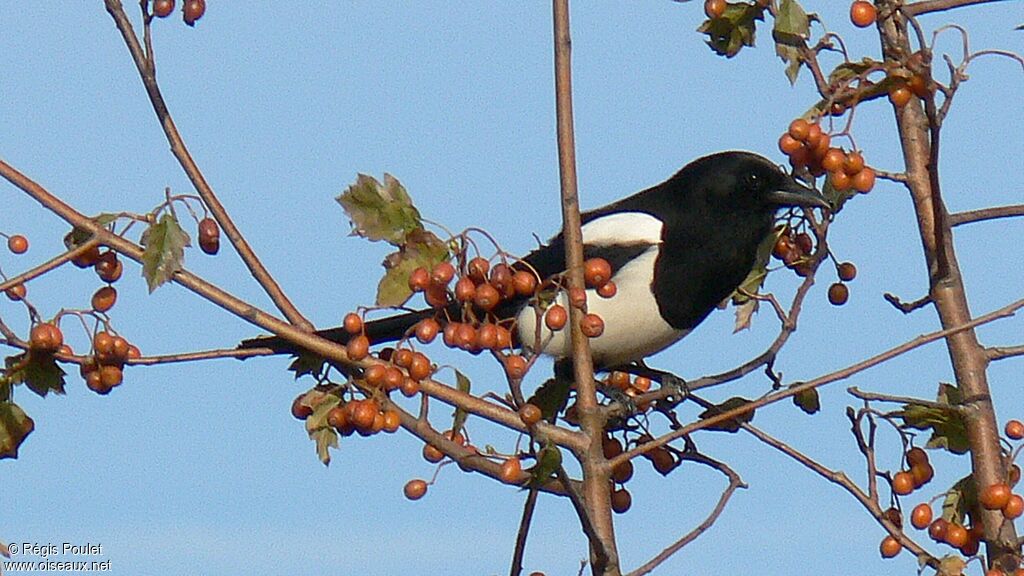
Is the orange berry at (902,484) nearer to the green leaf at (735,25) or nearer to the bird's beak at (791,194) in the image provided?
the green leaf at (735,25)

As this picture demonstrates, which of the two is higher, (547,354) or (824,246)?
(547,354)

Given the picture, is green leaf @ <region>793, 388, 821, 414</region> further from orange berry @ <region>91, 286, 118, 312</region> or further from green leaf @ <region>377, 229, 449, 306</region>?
orange berry @ <region>91, 286, 118, 312</region>

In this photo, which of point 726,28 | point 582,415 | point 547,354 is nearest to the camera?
point 582,415

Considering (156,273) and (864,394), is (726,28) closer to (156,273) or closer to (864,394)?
A: (864,394)

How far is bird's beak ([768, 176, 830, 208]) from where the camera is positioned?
10.9ft

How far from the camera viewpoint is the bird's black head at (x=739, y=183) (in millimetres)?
3617

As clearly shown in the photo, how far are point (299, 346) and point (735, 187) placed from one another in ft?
6.05

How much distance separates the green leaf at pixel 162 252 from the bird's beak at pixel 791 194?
1659mm

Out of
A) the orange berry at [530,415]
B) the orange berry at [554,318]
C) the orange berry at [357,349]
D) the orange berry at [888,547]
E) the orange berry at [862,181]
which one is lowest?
the orange berry at [530,415]

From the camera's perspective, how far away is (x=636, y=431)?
2523mm

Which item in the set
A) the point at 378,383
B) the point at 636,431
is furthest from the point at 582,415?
the point at 636,431

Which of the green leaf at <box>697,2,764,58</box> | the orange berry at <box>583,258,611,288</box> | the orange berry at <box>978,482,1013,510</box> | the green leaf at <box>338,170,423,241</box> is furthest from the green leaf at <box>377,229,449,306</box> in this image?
the orange berry at <box>978,482,1013,510</box>

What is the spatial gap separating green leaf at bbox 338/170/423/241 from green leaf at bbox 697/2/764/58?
0.68 metres

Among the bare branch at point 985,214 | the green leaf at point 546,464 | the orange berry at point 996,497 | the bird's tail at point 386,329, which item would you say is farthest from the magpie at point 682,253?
the green leaf at point 546,464
